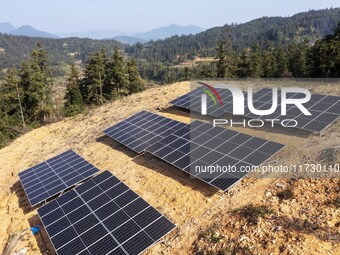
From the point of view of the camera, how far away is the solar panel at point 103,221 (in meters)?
11.0

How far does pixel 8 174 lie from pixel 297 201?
2086 centimetres

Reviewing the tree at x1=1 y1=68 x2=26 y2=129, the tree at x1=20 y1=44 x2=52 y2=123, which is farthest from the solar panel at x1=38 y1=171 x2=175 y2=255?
the tree at x1=1 y1=68 x2=26 y2=129

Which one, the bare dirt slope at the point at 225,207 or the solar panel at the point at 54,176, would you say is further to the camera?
the solar panel at the point at 54,176

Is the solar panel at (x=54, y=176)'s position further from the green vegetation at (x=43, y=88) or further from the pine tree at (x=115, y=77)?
the pine tree at (x=115, y=77)

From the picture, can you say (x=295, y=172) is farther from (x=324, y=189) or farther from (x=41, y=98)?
(x=41, y=98)

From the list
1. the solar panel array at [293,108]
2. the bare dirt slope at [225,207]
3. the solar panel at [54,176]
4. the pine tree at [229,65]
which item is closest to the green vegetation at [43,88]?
the pine tree at [229,65]

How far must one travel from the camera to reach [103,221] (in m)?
12.2

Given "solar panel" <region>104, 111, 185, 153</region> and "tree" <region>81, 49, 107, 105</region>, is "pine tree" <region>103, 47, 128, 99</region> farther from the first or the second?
"solar panel" <region>104, 111, 185, 153</region>

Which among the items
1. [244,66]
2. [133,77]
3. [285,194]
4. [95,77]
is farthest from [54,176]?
[244,66]

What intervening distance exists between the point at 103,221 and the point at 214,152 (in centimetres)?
677

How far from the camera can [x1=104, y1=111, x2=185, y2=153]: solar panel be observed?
62.0ft

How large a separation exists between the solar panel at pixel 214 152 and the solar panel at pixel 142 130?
3.76 feet

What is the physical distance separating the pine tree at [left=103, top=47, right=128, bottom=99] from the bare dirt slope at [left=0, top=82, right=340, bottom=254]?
30.5 meters

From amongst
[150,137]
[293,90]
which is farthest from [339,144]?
[150,137]
